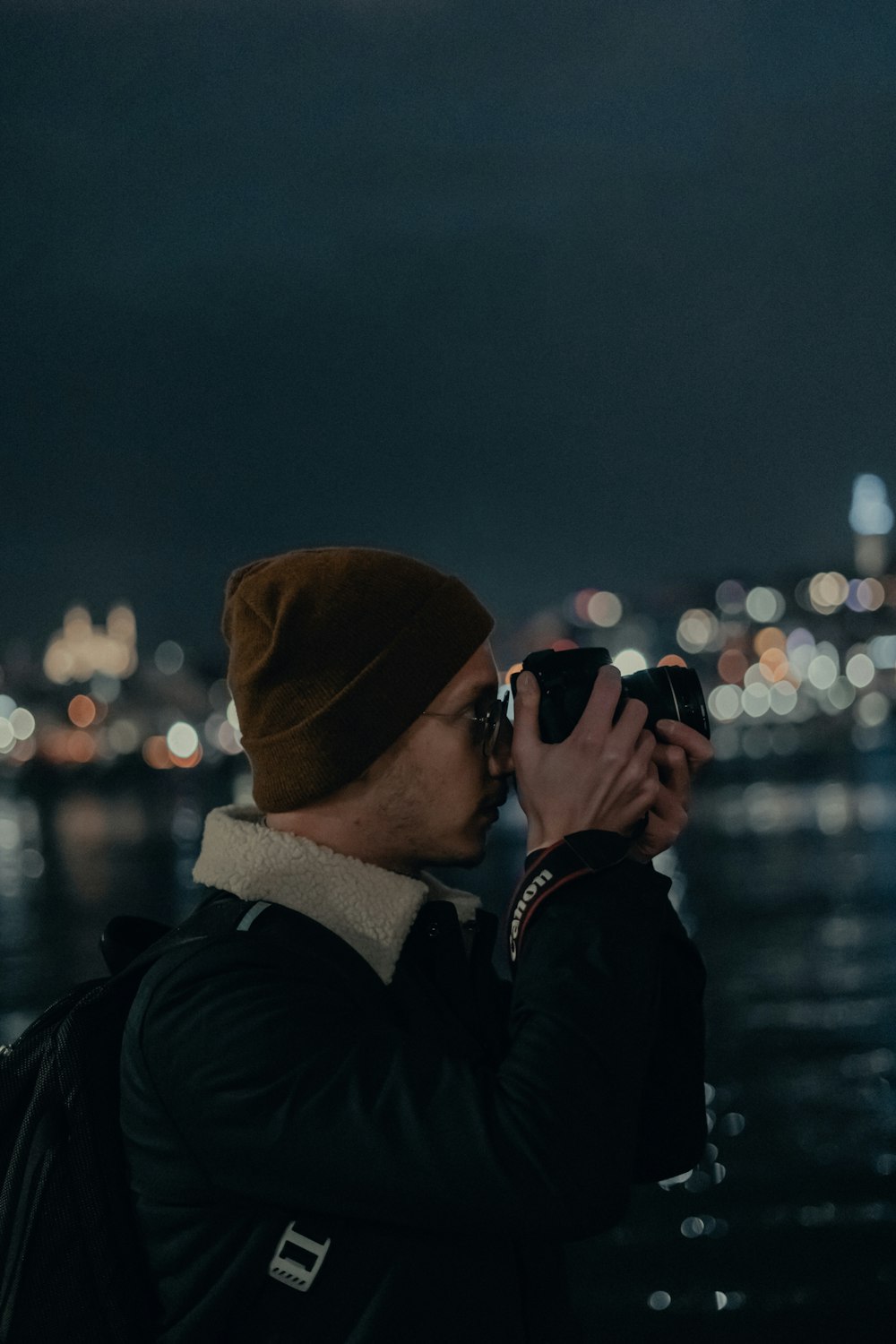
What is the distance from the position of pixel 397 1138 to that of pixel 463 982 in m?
0.35

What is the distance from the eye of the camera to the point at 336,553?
1658 mm

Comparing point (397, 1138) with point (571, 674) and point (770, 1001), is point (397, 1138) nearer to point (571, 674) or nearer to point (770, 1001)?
point (571, 674)

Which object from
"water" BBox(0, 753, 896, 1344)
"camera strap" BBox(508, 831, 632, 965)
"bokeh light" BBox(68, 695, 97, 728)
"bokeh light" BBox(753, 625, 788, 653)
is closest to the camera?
"camera strap" BBox(508, 831, 632, 965)

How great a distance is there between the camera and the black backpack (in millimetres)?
1418

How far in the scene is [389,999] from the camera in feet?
5.26

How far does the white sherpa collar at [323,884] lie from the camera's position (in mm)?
1625

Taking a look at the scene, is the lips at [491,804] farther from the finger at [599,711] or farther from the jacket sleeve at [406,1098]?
the jacket sleeve at [406,1098]

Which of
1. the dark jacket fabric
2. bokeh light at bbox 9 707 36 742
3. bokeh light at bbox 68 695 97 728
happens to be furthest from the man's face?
bokeh light at bbox 68 695 97 728

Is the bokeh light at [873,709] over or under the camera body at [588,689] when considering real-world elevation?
under

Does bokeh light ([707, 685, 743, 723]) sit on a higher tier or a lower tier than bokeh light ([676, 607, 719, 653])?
lower

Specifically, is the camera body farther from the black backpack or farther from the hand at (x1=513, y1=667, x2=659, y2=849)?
the black backpack

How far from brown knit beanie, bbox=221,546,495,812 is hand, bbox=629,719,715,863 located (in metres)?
0.27

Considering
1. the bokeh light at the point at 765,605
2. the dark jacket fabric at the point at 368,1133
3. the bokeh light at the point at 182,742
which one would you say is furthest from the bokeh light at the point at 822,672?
the dark jacket fabric at the point at 368,1133

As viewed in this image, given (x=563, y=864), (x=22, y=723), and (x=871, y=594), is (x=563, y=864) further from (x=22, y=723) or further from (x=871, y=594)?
(x=871, y=594)
